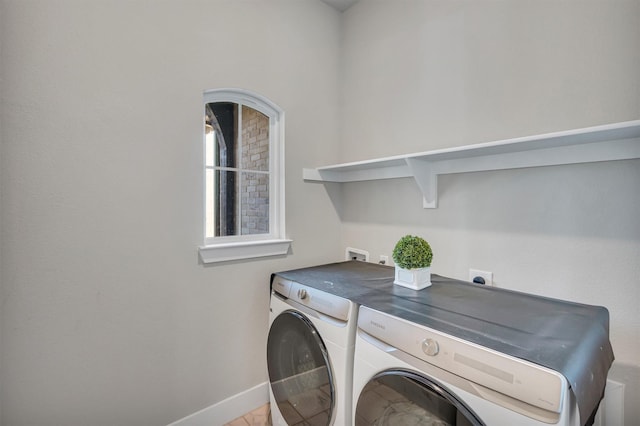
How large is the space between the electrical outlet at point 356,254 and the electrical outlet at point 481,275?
2.36ft

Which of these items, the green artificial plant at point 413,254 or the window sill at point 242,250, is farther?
the window sill at point 242,250

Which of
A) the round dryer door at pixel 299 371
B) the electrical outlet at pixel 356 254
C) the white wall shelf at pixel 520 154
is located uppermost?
the white wall shelf at pixel 520 154

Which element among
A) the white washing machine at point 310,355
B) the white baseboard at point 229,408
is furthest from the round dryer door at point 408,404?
the white baseboard at point 229,408

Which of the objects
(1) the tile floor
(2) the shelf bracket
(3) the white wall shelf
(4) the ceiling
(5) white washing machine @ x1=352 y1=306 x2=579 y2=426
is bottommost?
(1) the tile floor

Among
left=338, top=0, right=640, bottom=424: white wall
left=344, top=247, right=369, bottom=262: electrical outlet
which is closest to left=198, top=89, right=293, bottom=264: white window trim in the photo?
left=344, top=247, right=369, bottom=262: electrical outlet

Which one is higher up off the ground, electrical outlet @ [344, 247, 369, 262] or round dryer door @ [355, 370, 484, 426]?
electrical outlet @ [344, 247, 369, 262]

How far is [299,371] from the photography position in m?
1.46

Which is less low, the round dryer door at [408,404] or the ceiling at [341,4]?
the ceiling at [341,4]

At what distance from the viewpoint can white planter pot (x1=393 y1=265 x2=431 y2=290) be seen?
138cm

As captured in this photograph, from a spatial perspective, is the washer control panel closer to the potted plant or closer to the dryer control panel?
the dryer control panel

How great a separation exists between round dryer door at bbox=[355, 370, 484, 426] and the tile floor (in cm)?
90

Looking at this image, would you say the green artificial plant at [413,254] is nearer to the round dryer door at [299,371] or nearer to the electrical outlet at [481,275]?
the electrical outlet at [481,275]

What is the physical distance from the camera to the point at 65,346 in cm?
128

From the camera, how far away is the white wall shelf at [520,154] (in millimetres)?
1099
